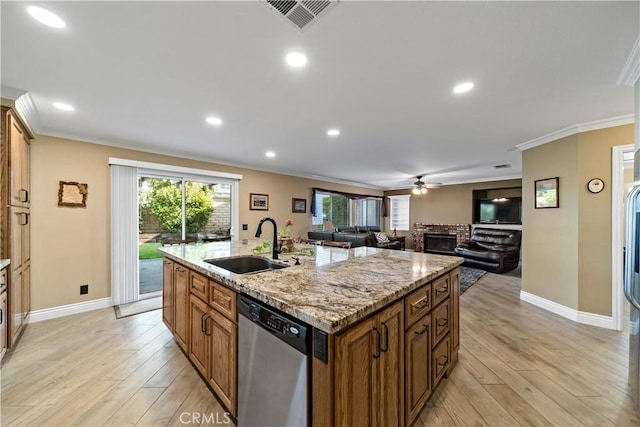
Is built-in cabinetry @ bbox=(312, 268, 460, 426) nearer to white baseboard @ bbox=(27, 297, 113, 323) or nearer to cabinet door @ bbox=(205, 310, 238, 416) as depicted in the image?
cabinet door @ bbox=(205, 310, 238, 416)

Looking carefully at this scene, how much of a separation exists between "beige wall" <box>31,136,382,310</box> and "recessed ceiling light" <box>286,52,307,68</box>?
3288 millimetres

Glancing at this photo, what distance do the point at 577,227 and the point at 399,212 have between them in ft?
20.2

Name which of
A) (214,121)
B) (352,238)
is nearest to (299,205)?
(352,238)

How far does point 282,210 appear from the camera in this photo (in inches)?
232

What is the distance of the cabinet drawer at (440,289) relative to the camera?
1.67 metres

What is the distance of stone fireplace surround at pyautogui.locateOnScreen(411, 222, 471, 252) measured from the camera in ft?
24.6

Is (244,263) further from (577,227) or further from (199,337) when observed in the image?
(577,227)

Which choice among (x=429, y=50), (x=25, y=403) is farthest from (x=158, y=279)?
(x=429, y=50)

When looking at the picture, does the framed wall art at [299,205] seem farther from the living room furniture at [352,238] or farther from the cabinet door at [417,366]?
the cabinet door at [417,366]

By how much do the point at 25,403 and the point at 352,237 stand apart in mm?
4939

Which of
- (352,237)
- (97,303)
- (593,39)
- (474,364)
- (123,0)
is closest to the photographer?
(123,0)

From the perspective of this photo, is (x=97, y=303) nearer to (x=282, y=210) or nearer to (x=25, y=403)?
(x=25, y=403)

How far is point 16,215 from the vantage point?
2.39 metres

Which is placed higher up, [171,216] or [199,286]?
[171,216]
